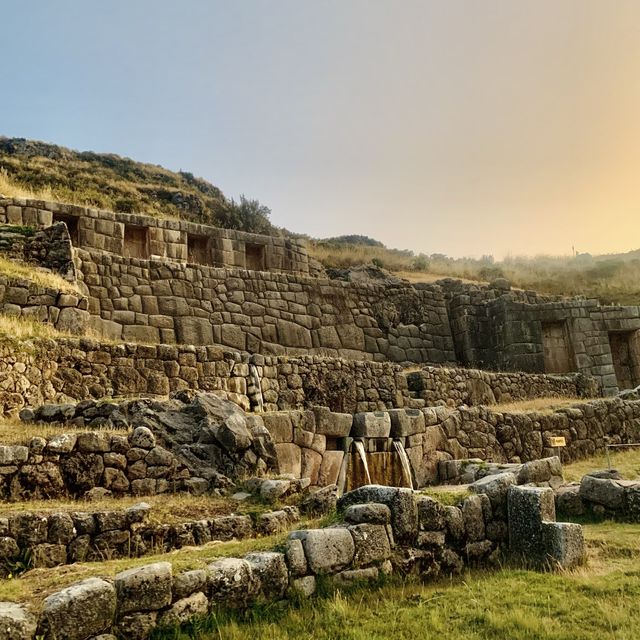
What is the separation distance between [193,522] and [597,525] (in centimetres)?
520

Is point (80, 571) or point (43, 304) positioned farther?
point (43, 304)

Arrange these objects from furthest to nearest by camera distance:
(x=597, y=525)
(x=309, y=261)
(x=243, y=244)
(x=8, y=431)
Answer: (x=309, y=261), (x=243, y=244), (x=597, y=525), (x=8, y=431)

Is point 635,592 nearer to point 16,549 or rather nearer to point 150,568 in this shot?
point 150,568

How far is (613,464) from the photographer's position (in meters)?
15.1

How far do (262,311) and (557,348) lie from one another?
36.9 ft

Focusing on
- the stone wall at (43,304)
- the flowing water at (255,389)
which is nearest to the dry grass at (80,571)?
the flowing water at (255,389)

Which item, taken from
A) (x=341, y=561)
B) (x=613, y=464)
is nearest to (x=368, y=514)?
(x=341, y=561)

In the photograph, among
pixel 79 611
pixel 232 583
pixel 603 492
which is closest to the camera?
pixel 79 611

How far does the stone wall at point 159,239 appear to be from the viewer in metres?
18.3

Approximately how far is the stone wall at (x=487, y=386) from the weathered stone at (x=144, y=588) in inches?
540

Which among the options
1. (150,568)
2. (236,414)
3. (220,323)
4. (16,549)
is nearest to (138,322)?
(220,323)

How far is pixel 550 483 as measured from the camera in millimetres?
11602

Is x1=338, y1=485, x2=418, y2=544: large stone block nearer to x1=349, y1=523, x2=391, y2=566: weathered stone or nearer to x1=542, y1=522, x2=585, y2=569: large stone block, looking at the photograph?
x1=349, y1=523, x2=391, y2=566: weathered stone

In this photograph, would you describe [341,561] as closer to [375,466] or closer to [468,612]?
[468,612]
